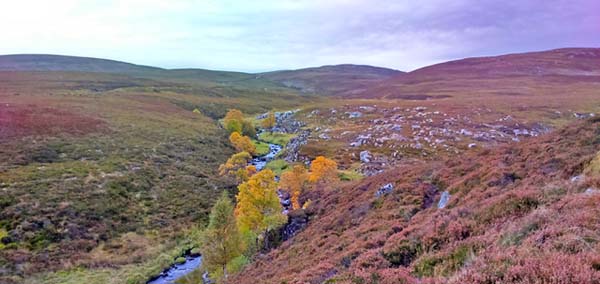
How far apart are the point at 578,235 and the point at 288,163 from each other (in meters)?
59.1

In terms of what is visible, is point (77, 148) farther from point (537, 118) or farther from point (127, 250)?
point (537, 118)

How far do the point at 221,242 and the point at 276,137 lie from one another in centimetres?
6971

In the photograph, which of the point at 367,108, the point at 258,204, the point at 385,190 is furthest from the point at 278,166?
the point at 367,108

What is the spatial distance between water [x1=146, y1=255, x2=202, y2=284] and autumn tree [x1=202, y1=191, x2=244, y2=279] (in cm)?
641

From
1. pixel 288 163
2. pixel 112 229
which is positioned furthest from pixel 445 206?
pixel 288 163

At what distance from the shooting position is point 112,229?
40.7m

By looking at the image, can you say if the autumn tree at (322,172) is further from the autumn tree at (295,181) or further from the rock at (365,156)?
the rock at (365,156)

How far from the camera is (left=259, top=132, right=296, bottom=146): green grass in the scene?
304 feet

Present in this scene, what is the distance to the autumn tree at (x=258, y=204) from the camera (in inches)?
1259

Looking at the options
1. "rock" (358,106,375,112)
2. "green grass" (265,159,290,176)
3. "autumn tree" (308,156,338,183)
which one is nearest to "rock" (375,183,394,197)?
"autumn tree" (308,156,338,183)

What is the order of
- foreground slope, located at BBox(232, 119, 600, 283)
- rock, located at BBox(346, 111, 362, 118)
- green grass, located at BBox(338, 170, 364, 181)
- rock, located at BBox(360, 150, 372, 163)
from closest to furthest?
1. foreground slope, located at BBox(232, 119, 600, 283)
2. green grass, located at BBox(338, 170, 364, 181)
3. rock, located at BBox(360, 150, 372, 163)
4. rock, located at BBox(346, 111, 362, 118)

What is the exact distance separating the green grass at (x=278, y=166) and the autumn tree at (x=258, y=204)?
1082 inches

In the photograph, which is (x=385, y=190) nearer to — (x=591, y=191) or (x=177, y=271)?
(x=591, y=191)

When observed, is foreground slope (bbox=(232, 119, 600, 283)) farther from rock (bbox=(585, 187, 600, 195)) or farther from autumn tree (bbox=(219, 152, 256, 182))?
A: autumn tree (bbox=(219, 152, 256, 182))
